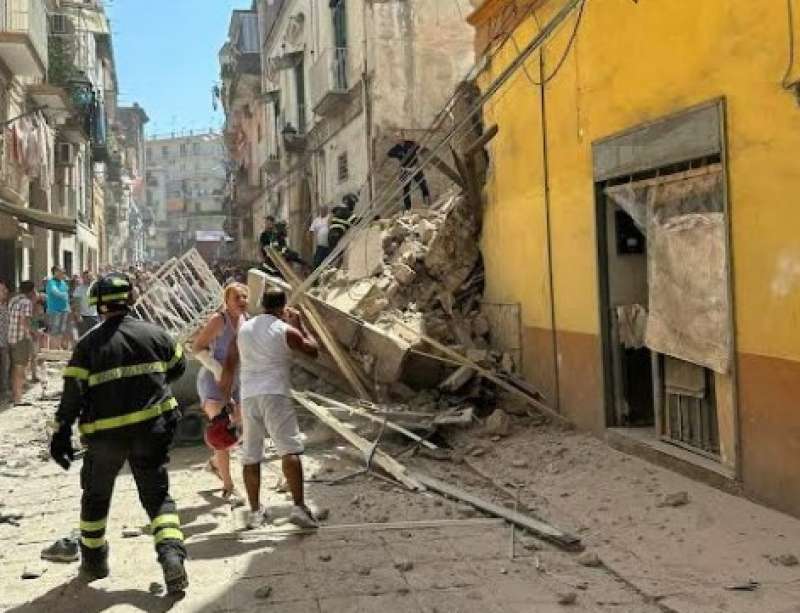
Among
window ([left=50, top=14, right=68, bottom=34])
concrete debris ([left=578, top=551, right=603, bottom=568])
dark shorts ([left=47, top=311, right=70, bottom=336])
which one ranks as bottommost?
concrete debris ([left=578, top=551, right=603, bottom=568])

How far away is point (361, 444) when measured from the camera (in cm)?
750

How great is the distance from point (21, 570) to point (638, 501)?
13.1ft

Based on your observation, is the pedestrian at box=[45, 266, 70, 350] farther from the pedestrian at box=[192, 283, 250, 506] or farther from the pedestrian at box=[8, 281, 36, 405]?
the pedestrian at box=[192, 283, 250, 506]

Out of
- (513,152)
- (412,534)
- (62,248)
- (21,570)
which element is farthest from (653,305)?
(62,248)

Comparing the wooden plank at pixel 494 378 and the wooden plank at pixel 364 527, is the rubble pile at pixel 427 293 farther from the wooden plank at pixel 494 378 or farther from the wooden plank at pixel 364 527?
the wooden plank at pixel 364 527

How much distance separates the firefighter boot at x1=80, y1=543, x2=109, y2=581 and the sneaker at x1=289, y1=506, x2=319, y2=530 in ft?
3.90

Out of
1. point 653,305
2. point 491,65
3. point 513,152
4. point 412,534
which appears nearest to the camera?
point 412,534

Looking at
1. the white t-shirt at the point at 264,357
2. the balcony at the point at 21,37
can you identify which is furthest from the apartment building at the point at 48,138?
the white t-shirt at the point at 264,357

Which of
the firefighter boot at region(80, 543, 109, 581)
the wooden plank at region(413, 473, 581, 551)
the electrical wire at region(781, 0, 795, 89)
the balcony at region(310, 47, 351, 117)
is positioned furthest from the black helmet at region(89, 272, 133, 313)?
the balcony at region(310, 47, 351, 117)

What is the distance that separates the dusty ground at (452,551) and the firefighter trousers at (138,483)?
28cm

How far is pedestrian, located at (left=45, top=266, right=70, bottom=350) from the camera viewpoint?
15.0 metres

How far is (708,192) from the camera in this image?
19.0 feet

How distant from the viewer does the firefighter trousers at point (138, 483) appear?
14.4 feet

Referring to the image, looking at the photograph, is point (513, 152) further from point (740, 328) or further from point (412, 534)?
point (412, 534)
